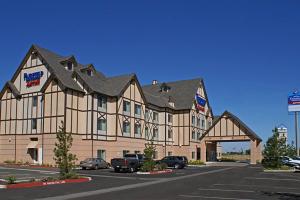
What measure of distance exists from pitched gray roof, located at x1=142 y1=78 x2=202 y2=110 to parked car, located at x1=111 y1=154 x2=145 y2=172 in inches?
1028

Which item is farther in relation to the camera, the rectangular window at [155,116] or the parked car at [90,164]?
the rectangular window at [155,116]

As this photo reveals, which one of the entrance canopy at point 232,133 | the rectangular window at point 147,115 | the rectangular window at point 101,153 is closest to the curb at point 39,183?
the rectangular window at point 101,153

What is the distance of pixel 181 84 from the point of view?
252ft

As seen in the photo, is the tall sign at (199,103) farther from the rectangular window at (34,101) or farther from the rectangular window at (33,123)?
the rectangular window at (33,123)

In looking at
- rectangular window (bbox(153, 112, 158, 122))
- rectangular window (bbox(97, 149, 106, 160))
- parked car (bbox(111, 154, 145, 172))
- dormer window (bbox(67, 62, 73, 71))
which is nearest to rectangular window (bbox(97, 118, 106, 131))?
rectangular window (bbox(97, 149, 106, 160))

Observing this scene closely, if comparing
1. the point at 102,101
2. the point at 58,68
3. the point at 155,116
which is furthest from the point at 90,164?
the point at 155,116

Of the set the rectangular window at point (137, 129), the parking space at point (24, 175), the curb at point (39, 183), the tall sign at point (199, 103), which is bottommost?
the parking space at point (24, 175)

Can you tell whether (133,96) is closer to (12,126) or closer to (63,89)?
(63,89)

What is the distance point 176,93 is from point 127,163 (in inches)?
1489

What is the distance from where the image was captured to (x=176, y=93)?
7438 centimetres

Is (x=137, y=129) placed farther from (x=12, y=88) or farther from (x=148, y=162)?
(x=148, y=162)

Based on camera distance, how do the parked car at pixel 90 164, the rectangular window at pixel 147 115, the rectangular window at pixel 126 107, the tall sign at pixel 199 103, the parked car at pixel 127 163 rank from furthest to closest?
the tall sign at pixel 199 103 < the rectangular window at pixel 147 115 < the rectangular window at pixel 126 107 < the parked car at pixel 90 164 < the parked car at pixel 127 163

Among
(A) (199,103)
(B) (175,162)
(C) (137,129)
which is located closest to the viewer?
(B) (175,162)

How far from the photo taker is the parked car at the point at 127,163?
37.9 meters
